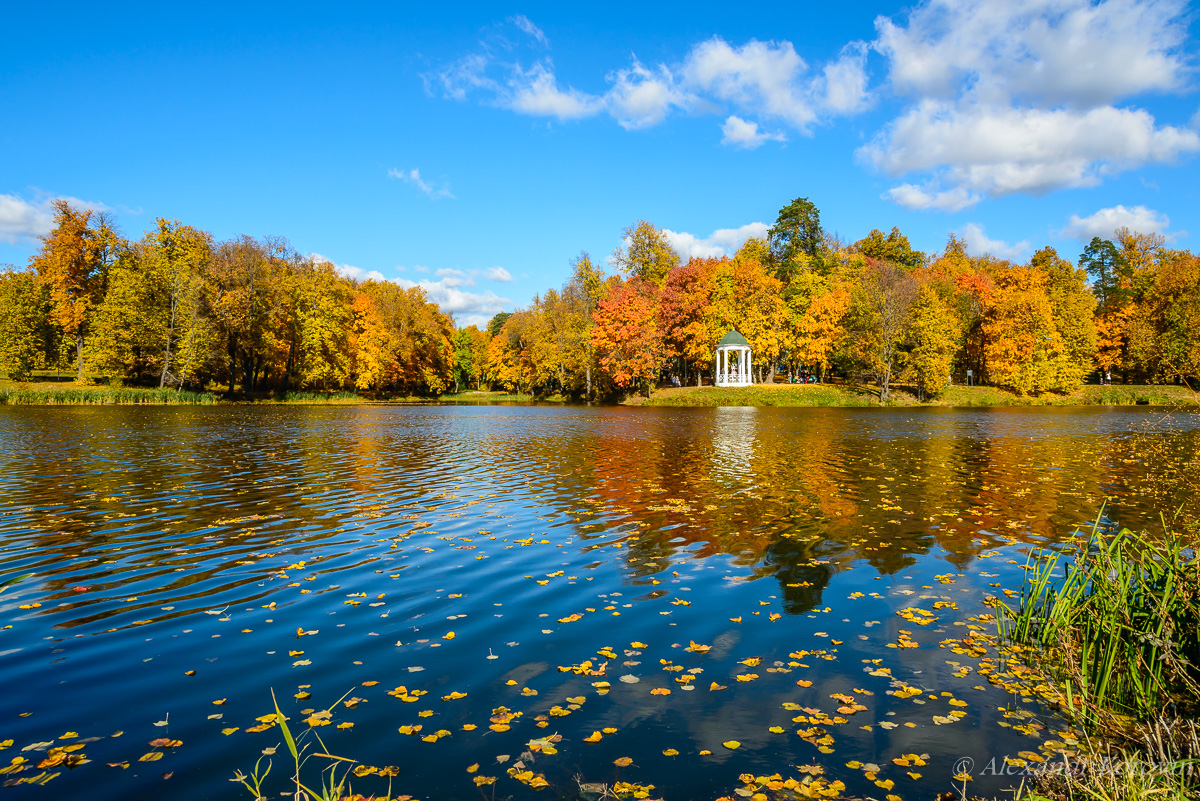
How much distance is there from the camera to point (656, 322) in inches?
2655

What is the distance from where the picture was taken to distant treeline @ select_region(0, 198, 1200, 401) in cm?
5666

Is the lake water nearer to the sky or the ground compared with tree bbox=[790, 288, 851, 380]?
nearer to the ground

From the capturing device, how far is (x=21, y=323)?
61.5 metres

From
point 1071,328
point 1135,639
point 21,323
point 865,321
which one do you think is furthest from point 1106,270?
point 21,323

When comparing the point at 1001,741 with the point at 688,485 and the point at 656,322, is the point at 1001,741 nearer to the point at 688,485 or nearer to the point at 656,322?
the point at 688,485

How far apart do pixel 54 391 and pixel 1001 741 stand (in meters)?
60.4

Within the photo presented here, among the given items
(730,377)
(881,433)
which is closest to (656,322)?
(730,377)

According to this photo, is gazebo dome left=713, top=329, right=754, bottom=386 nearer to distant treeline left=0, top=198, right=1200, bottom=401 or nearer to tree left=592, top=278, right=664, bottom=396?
distant treeline left=0, top=198, right=1200, bottom=401

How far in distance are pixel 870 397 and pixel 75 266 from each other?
76882 mm

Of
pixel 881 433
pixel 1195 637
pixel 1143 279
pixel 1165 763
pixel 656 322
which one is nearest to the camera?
pixel 1165 763

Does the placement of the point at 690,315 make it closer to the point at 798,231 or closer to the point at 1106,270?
the point at 798,231

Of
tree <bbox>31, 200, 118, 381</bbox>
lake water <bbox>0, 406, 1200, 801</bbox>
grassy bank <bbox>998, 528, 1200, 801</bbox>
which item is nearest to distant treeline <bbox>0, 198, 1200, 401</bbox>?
tree <bbox>31, 200, 118, 381</bbox>

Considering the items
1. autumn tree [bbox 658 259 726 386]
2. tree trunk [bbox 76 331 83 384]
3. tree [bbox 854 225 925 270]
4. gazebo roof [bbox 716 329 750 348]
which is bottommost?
tree trunk [bbox 76 331 83 384]

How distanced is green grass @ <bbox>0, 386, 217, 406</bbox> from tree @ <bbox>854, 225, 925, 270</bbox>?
8788cm
